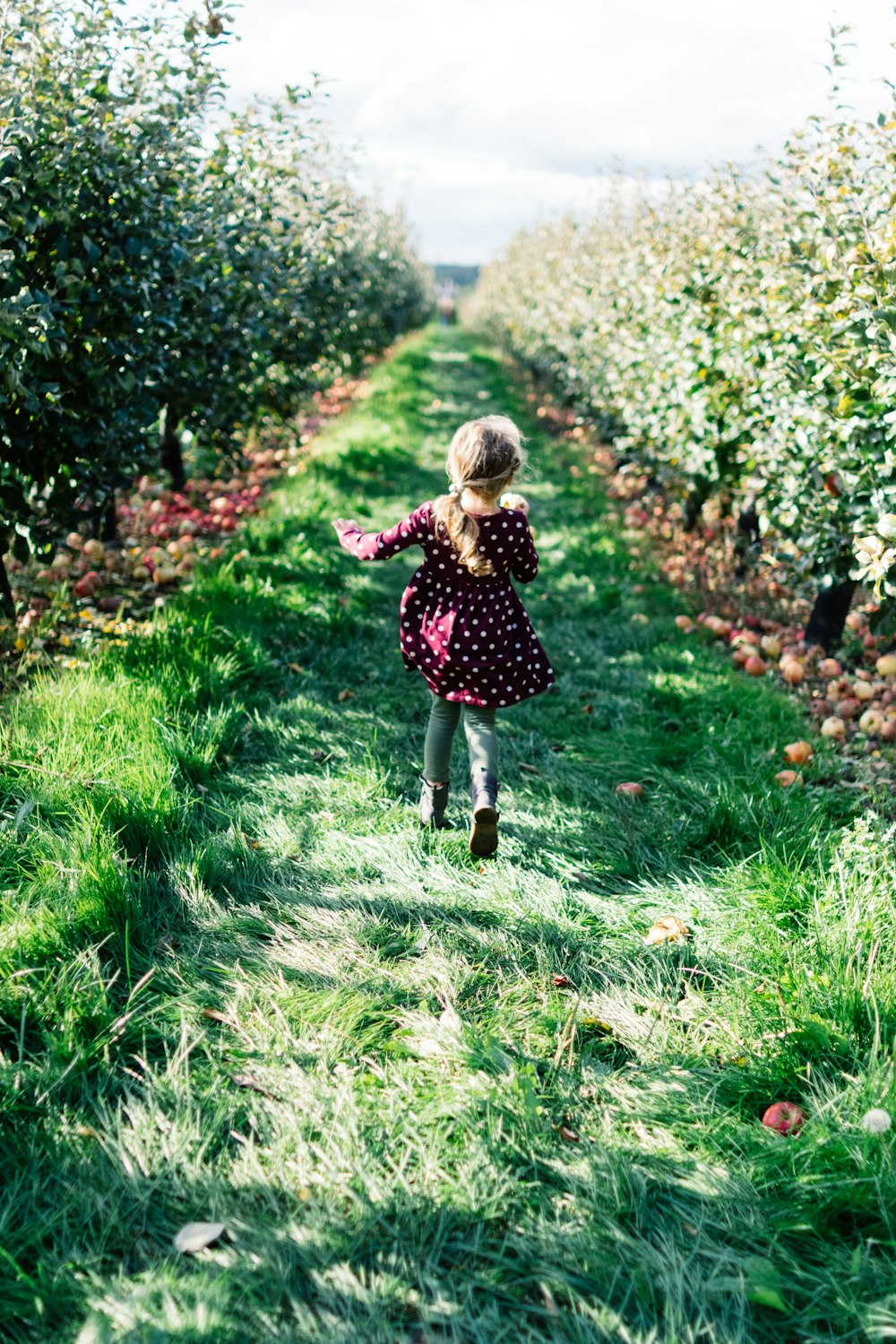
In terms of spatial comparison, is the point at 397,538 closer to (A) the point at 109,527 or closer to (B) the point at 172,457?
(A) the point at 109,527

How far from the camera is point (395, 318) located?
2164 cm

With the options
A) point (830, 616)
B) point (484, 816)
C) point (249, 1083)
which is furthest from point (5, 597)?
point (830, 616)

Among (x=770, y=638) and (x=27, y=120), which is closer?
(x=27, y=120)

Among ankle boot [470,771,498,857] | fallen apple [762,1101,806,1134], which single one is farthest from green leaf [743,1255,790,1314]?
ankle boot [470,771,498,857]

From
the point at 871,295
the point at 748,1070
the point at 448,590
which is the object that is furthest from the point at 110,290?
the point at 748,1070

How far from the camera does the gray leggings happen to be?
3070 mm

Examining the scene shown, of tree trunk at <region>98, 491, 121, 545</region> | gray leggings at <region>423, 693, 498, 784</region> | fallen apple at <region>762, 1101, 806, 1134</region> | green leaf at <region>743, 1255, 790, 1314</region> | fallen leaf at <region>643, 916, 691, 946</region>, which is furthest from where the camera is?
tree trunk at <region>98, 491, 121, 545</region>

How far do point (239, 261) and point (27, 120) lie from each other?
7.20ft

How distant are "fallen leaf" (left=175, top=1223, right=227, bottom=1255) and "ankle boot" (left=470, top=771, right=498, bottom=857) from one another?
53.0 inches

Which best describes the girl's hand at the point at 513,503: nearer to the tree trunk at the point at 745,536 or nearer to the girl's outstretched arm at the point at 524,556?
the girl's outstretched arm at the point at 524,556

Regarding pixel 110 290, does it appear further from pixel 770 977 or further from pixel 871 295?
pixel 770 977

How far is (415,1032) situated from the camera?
7.22 feet

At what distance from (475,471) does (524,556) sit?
0.33 metres

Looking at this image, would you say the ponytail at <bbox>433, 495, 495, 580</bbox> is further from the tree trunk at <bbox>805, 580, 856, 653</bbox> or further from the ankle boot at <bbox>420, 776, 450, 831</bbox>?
the tree trunk at <bbox>805, 580, 856, 653</bbox>
